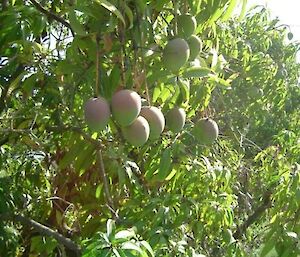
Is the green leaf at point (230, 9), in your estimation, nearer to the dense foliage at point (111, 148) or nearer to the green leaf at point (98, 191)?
the dense foliage at point (111, 148)

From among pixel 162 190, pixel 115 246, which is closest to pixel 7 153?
pixel 162 190

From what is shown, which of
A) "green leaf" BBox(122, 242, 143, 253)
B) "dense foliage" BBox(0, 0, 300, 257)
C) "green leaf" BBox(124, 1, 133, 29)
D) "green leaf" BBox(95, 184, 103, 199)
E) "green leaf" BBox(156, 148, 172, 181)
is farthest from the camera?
"green leaf" BBox(95, 184, 103, 199)

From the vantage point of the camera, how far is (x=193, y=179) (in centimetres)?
181

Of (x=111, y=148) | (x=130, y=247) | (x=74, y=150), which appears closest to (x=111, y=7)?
(x=130, y=247)

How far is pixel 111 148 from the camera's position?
1.65 metres

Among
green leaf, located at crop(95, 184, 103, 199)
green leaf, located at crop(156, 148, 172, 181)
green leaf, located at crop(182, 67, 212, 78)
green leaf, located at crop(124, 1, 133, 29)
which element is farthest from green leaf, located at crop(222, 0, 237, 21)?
green leaf, located at crop(95, 184, 103, 199)

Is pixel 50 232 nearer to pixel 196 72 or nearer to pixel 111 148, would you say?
pixel 111 148

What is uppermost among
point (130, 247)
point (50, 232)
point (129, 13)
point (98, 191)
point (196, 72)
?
point (129, 13)

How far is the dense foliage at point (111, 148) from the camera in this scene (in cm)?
133

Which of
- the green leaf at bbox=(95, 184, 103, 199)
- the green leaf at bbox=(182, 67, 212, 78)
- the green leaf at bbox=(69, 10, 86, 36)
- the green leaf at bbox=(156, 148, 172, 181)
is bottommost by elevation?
the green leaf at bbox=(95, 184, 103, 199)

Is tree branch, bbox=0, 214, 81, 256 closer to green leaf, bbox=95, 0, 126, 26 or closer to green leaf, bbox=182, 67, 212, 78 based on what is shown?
green leaf, bbox=182, 67, 212, 78

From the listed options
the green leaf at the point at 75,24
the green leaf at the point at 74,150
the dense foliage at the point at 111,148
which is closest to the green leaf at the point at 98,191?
the dense foliage at the point at 111,148

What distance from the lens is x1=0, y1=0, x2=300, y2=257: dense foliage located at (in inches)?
52.5

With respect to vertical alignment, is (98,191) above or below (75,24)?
below
